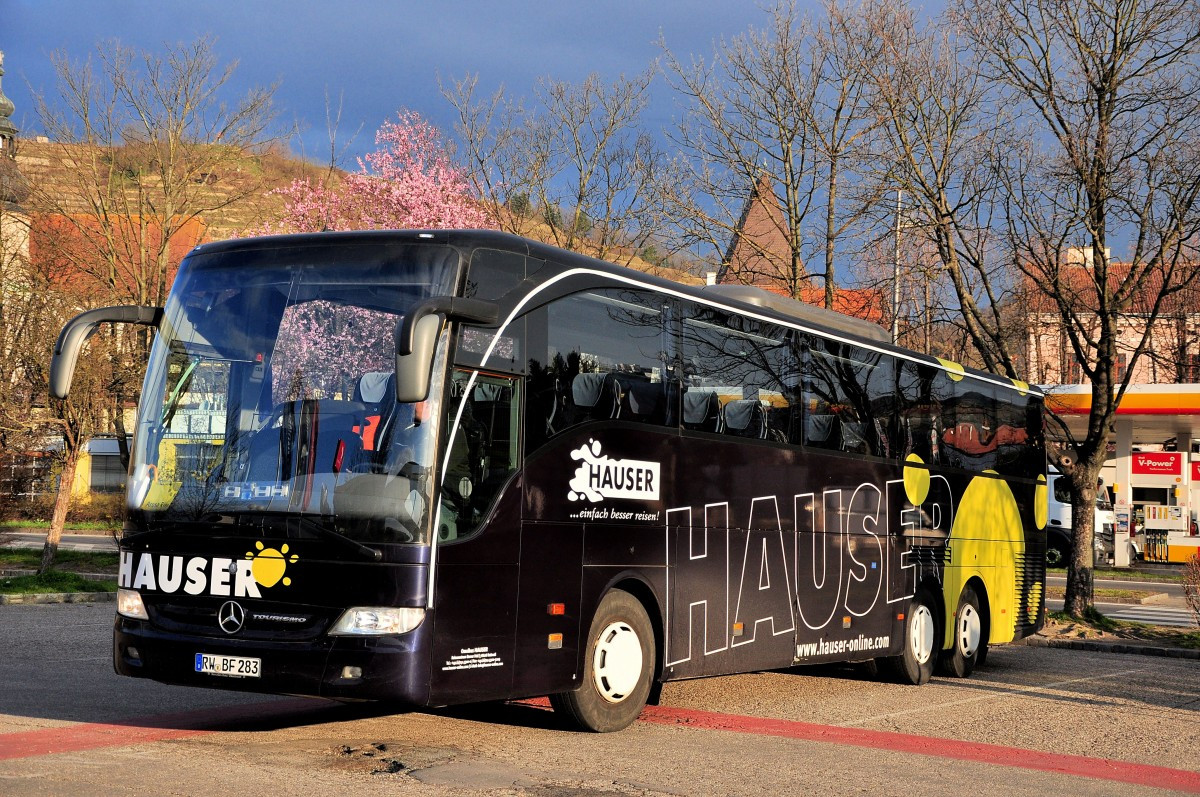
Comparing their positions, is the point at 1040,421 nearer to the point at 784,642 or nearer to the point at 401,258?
the point at 784,642

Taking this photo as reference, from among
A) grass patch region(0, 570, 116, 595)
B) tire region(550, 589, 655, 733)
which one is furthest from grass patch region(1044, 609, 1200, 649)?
grass patch region(0, 570, 116, 595)

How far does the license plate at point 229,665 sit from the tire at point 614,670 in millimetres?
2228

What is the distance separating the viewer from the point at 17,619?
17.7 metres

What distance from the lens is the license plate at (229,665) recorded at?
7957 millimetres

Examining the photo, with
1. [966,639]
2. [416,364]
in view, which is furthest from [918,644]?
[416,364]

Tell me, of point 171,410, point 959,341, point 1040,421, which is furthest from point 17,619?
point 959,341

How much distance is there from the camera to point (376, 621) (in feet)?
25.9

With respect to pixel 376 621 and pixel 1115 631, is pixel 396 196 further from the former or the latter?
pixel 376 621

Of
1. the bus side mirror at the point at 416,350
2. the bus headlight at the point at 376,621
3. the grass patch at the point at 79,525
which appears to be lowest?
the bus headlight at the point at 376,621

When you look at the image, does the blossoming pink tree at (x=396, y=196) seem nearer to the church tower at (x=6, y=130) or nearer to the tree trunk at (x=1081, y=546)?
the church tower at (x=6, y=130)

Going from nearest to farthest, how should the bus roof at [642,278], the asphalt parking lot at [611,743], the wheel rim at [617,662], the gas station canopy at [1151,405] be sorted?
the asphalt parking lot at [611,743] → the bus roof at [642,278] → the wheel rim at [617,662] → the gas station canopy at [1151,405]

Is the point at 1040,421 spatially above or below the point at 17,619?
above

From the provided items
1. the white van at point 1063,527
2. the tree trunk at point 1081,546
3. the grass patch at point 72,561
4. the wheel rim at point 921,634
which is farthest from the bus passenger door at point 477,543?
the white van at point 1063,527

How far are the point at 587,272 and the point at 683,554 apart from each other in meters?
2.34
